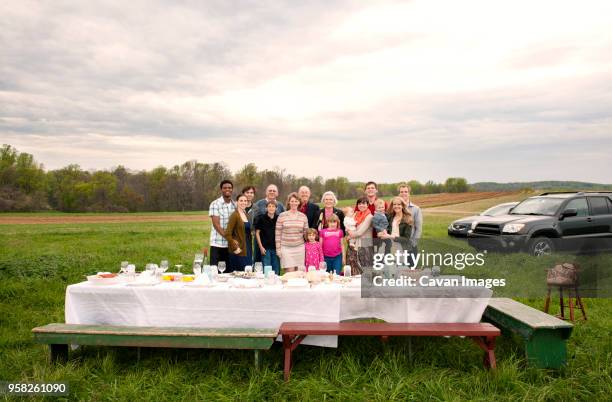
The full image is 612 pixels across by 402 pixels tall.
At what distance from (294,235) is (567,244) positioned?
7537mm

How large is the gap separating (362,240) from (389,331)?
7.83ft

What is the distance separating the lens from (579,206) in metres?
10.2

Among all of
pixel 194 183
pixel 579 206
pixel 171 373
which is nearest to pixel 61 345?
pixel 171 373

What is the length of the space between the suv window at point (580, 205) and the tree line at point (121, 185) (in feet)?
29.9

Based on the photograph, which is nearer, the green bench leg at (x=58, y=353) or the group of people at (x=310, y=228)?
the green bench leg at (x=58, y=353)

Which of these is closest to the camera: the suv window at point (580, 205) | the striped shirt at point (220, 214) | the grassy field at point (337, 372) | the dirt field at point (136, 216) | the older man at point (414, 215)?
the grassy field at point (337, 372)

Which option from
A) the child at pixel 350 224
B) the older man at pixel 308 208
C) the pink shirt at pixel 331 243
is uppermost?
the older man at pixel 308 208

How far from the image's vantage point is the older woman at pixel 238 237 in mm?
5828

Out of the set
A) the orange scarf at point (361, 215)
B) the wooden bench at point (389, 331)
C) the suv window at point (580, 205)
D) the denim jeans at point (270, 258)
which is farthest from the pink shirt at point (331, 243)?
the suv window at point (580, 205)

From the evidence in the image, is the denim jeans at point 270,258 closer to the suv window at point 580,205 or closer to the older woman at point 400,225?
the older woman at point 400,225

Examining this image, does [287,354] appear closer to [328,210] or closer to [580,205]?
[328,210]

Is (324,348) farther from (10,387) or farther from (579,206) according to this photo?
(579,206)

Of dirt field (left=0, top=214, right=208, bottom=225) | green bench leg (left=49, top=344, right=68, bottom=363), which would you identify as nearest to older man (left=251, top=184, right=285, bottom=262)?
green bench leg (left=49, top=344, right=68, bottom=363)

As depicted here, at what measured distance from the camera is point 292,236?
5.65 m
